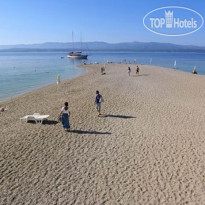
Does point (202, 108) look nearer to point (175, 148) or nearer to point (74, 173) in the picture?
point (175, 148)

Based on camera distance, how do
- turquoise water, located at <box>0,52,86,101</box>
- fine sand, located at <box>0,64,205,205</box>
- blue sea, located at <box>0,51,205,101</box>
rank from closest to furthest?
1. fine sand, located at <box>0,64,205,205</box>
2. turquoise water, located at <box>0,52,86,101</box>
3. blue sea, located at <box>0,51,205,101</box>

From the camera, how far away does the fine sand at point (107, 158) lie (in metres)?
6.33

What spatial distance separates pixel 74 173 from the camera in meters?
7.30

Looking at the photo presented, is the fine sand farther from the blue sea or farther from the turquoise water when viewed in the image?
the blue sea

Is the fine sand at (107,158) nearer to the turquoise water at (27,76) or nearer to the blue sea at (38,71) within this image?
the turquoise water at (27,76)

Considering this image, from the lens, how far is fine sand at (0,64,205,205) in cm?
633

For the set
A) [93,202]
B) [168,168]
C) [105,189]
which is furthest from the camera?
[168,168]

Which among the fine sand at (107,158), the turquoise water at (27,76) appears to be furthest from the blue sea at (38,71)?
the fine sand at (107,158)

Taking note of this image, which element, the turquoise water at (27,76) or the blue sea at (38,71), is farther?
the blue sea at (38,71)

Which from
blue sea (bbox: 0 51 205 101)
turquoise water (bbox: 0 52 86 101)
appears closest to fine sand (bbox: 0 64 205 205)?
turquoise water (bbox: 0 52 86 101)

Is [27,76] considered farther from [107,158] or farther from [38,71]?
[107,158]

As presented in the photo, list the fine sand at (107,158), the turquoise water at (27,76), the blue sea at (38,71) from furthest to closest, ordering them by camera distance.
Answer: the blue sea at (38,71)
the turquoise water at (27,76)
the fine sand at (107,158)

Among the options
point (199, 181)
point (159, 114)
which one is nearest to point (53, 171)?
point (199, 181)

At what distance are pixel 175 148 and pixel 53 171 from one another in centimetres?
522
